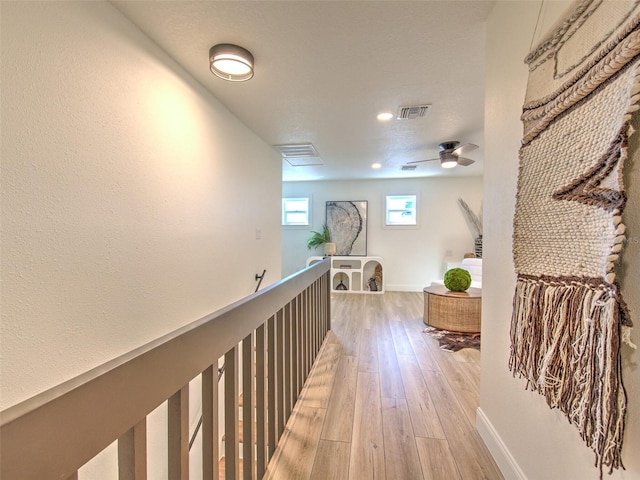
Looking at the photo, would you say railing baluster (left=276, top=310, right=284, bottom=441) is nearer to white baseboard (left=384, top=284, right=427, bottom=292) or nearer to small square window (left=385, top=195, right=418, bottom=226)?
white baseboard (left=384, top=284, right=427, bottom=292)

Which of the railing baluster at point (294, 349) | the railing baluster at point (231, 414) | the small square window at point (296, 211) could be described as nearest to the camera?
the railing baluster at point (231, 414)

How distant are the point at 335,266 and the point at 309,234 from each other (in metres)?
0.89

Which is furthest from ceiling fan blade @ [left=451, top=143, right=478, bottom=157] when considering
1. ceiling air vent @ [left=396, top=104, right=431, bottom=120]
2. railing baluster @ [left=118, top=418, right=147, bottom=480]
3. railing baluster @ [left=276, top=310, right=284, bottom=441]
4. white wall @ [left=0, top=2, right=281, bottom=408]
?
railing baluster @ [left=118, top=418, right=147, bottom=480]

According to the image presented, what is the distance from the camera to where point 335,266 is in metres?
5.75

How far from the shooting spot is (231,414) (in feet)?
3.23

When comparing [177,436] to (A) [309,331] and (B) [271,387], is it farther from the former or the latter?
(A) [309,331]

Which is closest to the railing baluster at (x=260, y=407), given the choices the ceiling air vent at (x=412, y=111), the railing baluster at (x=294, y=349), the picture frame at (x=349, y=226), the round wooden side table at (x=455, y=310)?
the railing baluster at (x=294, y=349)

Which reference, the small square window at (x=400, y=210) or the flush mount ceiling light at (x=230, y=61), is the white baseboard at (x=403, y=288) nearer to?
the small square window at (x=400, y=210)

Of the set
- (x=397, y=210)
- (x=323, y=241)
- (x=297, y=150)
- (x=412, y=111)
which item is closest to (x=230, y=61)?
(x=412, y=111)

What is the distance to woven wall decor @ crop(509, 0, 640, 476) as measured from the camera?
656mm

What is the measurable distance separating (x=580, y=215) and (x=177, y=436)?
47.9 inches

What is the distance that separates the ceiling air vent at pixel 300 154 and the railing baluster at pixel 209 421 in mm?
2969

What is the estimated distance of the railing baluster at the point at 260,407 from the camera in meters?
1.25

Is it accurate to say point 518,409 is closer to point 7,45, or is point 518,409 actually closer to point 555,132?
point 555,132
